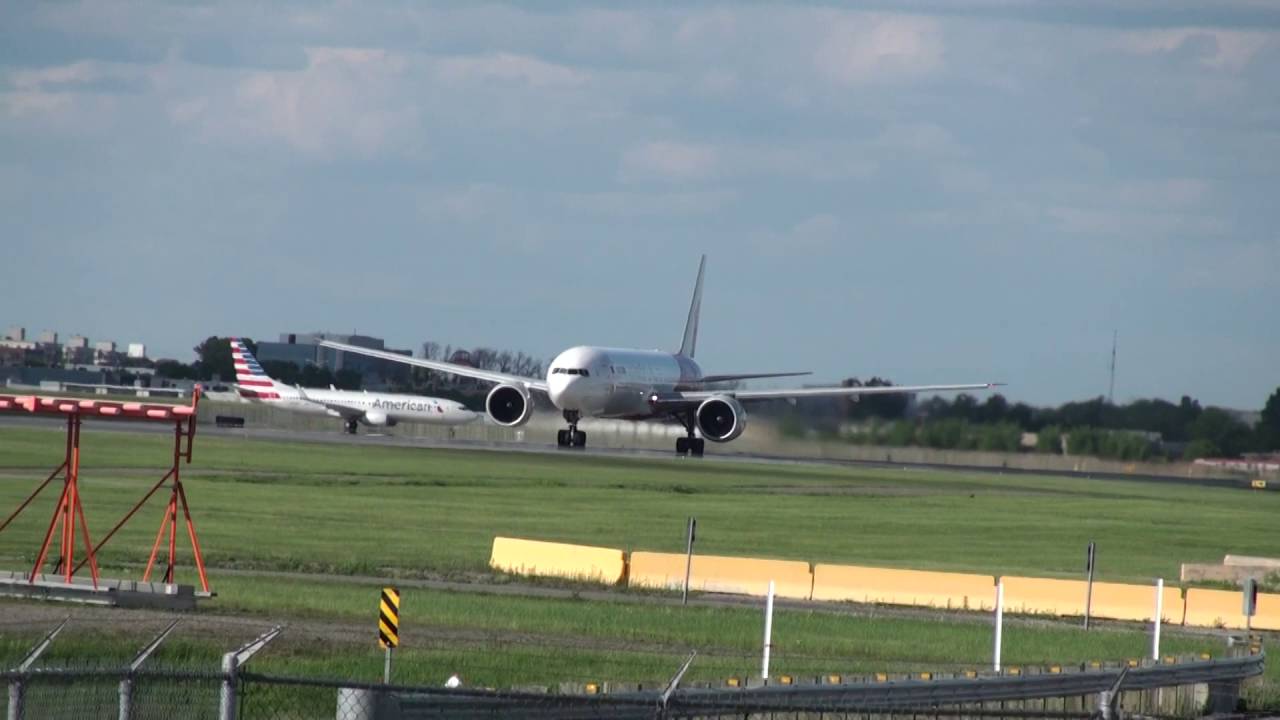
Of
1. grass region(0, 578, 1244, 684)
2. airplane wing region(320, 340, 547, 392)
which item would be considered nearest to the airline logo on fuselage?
airplane wing region(320, 340, 547, 392)

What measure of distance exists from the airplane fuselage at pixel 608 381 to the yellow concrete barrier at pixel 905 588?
41.6m

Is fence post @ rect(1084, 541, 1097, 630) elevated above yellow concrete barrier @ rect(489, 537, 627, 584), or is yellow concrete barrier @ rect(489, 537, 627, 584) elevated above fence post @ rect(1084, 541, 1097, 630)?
fence post @ rect(1084, 541, 1097, 630)

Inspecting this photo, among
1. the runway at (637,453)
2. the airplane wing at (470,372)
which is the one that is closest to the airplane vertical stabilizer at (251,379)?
the runway at (637,453)

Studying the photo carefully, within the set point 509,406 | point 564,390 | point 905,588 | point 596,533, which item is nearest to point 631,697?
point 905,588

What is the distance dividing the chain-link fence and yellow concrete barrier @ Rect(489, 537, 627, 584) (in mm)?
16358

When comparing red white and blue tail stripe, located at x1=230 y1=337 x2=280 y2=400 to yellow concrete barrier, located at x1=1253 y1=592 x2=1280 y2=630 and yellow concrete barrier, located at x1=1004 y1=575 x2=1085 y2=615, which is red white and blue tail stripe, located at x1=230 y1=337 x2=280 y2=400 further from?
yellow concrete barrier, located at x1=1253 y1=592 x2=1280 y2=630

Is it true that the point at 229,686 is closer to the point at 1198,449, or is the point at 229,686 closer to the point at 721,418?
the point at 721,418

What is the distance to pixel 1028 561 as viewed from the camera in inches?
1852

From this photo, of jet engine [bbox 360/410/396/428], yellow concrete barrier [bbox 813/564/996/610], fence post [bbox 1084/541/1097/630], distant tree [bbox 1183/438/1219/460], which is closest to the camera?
fence post [bbox 1084/541/1097/630]

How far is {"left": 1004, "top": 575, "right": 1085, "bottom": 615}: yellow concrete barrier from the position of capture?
35.4 metres

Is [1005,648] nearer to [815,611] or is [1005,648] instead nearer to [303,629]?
[815,611]

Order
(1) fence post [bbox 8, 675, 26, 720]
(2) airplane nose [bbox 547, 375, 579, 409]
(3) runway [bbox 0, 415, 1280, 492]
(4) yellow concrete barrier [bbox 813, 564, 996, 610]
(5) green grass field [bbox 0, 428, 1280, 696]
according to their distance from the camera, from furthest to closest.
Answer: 1. (3) runway [bbox 0, 415, 1280, 492]
2. (2) airplane nose [bbox 547, 375, 579, 409]
3. (4) yellow concrete barrier [bbox 813, 564, 996, 610]
4. (5) green grass field [bbox 0, 428, 1280, 696]
5. (1) fence post [bbox 8, 675, 26, 720]

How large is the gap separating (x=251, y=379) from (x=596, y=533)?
75303 mm

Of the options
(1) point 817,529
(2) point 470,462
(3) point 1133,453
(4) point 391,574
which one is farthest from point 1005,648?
(3) point 1133,453
